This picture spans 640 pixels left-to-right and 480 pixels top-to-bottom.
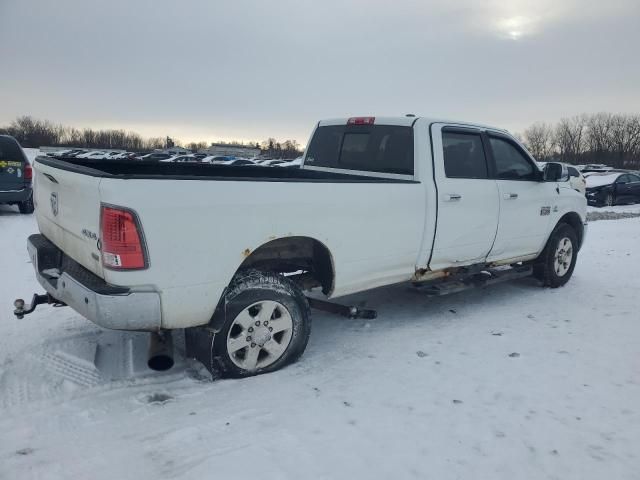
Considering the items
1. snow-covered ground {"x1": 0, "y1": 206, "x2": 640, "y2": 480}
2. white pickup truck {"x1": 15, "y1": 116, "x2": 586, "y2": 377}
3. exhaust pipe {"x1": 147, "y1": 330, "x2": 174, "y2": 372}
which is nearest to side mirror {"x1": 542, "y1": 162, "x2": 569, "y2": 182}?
white pickup truck {"x1": 15, "y1": 116, "x2": 586, "y2": 377}

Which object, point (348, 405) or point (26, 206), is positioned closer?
point (348, 405)

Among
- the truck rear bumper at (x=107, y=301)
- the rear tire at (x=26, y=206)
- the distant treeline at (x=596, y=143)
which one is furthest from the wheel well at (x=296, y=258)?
the distant treeline at (x=596, y=143)

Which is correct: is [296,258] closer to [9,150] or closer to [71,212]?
[71,212]

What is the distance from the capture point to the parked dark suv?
1060cm

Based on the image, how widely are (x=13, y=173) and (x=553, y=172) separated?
10.5m

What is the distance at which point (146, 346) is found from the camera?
13.3 feet

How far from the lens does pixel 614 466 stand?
2691 millimetres

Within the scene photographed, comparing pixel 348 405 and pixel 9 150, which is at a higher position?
pixel 9 150

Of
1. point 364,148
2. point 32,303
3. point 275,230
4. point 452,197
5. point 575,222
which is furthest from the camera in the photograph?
point 575,222

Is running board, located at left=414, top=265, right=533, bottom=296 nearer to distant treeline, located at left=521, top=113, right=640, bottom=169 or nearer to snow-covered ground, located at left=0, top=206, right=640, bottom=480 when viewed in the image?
snow-covered ground, located at left=0, top=206, right=640, bottom=480

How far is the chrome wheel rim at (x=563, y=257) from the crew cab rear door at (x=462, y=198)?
162cm

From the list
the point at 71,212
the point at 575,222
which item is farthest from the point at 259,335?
the point at 575,222

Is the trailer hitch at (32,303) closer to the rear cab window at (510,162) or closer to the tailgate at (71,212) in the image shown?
the tailgate at (71,212)

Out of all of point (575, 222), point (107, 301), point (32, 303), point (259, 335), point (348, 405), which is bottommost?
point (348, 405)
